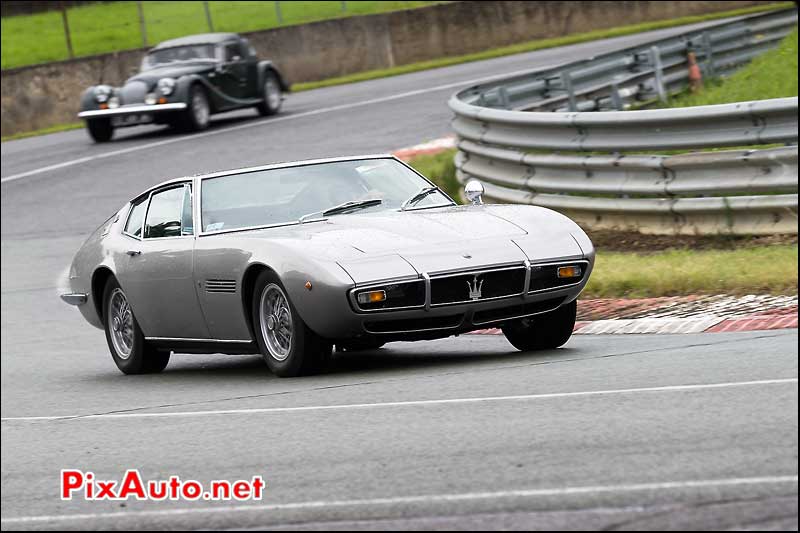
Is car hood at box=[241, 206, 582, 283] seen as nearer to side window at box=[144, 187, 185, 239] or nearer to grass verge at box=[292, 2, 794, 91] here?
side window at box=[144, 187, 185, 239]

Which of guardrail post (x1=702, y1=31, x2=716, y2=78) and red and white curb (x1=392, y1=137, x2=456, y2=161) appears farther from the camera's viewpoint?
guardrail post (x1=702, y1=31, x2=716, y2=78)

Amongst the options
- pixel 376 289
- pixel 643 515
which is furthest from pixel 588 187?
pixel 643 515

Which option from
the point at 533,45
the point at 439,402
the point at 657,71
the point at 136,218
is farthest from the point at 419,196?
the point at 533,45

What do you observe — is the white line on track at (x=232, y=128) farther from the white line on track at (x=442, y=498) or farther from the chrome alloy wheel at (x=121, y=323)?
the white line on track at (x=442, y=498)

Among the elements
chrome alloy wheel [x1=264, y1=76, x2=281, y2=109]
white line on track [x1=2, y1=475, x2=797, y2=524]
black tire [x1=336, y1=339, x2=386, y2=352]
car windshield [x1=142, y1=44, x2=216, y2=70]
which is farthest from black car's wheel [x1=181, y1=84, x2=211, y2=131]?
white line on track [x1=2, y1=475, x2=797, y2=524]

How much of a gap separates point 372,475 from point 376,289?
7.93ft

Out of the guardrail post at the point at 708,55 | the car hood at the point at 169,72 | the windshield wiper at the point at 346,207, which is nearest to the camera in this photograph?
the windshield wiper at the point at 346,207

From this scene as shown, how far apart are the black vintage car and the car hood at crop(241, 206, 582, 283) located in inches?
663

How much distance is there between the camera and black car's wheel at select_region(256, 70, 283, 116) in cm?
2782

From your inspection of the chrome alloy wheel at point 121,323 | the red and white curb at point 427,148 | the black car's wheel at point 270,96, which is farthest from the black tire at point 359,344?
the black car's wheel at point 270,96

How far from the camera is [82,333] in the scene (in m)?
12.8

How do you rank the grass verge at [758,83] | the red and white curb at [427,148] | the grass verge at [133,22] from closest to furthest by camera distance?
the grass verge at [758,83] → the red and white curb at [427,148] → the grass verge at [133,22]

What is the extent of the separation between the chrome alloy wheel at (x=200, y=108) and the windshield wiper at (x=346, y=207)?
56.3 feet

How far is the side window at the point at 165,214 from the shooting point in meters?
9.65
